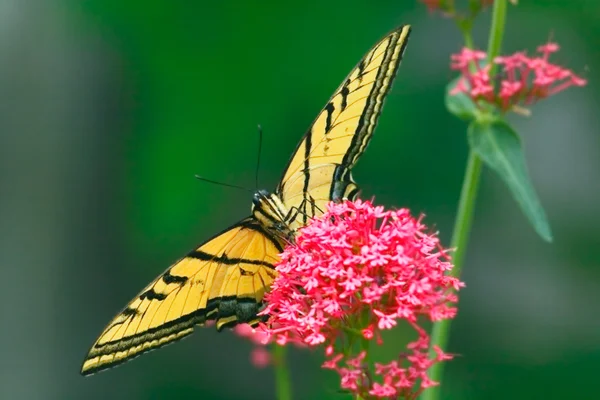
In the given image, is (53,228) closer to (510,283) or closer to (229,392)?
(229,392)

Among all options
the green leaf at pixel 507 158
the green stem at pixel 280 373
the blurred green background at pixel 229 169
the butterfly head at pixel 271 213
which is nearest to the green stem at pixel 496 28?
the green leaf at pixel 507 158

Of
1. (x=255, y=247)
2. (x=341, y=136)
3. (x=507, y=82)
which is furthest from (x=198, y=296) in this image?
(x=507, y=82)

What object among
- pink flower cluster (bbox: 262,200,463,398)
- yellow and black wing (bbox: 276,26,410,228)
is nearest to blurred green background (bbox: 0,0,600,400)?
yellow and black wing (bbox: 276,26,410,228)

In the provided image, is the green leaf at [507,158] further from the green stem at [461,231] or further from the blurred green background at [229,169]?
the blurred green background at [229,169]

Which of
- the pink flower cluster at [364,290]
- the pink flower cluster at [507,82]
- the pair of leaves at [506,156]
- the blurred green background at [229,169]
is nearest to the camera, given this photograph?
the pink flower cluster at [364,290]

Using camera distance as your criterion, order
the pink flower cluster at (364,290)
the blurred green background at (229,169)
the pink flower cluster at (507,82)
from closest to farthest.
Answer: the pink flower cluster at (364,290)
the pink flower cluster at (507,82)
the blurred green background at (229,169)

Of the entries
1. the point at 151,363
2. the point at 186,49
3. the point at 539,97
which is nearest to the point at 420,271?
the point at 539,97

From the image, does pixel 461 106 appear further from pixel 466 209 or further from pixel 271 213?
pixel 271 213
